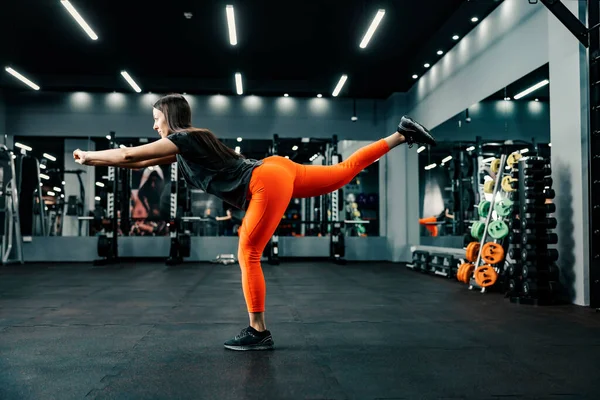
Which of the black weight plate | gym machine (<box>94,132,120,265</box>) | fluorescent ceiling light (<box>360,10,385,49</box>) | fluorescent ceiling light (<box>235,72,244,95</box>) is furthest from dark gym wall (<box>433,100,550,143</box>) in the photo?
gym machine (<box>94,132,120,265</box>)

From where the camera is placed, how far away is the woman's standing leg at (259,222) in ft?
7.69

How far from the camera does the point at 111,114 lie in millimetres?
9867

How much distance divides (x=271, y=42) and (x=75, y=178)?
15.8 ft

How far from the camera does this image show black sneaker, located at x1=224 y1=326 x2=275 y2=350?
8.13ft

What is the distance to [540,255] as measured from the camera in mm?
4273

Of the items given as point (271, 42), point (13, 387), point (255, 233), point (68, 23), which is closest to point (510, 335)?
point (255, 233)

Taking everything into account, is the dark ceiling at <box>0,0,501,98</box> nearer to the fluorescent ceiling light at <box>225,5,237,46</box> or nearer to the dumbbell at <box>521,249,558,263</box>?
the fluorescent ceiling light at <box>225,5,237,46</box>

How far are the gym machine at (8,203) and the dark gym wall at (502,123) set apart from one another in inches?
262

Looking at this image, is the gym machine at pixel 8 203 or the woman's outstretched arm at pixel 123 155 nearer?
the woman's outstretched arm at pixel 123 155

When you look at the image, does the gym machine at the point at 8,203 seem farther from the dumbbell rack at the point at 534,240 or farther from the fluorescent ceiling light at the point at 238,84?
the dumbbell rack at the point at 534,240

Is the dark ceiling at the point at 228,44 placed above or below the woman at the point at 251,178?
above

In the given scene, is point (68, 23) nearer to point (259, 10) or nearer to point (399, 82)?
point (259, 10)

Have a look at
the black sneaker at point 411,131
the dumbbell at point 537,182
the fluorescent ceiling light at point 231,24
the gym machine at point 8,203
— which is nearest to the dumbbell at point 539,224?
the dumbbell at point 537,182

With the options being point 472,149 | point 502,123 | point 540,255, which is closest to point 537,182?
point 540,255
